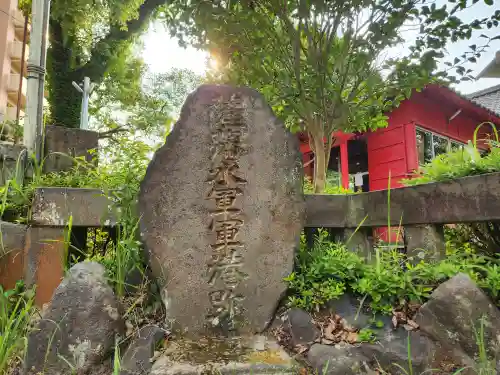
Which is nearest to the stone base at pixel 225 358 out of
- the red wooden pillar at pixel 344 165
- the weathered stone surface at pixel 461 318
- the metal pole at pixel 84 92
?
the weathered stone surface at pixel 461 318

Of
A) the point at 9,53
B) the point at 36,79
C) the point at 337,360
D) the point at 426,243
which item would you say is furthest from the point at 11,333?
the point at 9,53

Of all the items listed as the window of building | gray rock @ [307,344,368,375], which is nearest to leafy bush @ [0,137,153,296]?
gray rock @ [307,344,368,375]

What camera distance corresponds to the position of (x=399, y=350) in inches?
84.1

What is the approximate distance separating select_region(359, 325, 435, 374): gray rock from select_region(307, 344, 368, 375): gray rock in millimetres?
67

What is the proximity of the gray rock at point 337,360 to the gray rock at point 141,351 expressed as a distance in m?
0.96

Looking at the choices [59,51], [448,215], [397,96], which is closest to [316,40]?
[397,96]

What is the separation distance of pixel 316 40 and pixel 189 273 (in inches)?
114

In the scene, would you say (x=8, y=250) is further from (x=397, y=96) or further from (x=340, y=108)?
(x=397, y=96)

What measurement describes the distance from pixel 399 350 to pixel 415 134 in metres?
7.15

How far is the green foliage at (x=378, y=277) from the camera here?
232 centimetres

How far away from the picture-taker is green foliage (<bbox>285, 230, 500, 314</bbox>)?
2316 millimetres

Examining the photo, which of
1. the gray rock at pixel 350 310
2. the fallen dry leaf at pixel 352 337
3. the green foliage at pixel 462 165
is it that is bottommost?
the fallen dry leaf at pixel 352 337

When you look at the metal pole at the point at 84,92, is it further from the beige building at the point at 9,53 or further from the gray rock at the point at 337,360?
the gray rock at the point at 337,360

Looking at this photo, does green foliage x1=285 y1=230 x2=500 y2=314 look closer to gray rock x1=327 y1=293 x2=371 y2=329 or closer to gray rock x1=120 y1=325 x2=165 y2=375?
gray rock x1=327 y1=293 x2=371 y2=329
